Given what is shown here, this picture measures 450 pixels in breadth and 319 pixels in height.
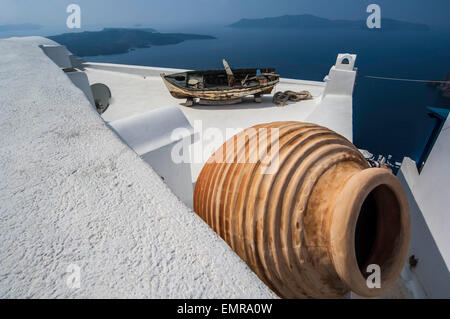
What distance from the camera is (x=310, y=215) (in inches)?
65.3

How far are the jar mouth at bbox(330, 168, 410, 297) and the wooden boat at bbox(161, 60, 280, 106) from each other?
825 centimetres

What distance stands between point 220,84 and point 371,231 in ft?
32.5

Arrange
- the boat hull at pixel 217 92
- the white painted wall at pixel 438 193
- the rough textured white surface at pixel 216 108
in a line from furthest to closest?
the boat hull at pixel 217 92 < the rough textured white surface at pixel 216 108 < the white painted wall at pixel 438 193

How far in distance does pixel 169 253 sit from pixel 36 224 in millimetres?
526

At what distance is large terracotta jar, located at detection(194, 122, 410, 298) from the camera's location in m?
1.57

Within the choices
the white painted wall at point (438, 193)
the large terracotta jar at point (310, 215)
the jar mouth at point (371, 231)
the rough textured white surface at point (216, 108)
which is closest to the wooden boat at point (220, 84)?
the rough textured white surface at point (216, 108)

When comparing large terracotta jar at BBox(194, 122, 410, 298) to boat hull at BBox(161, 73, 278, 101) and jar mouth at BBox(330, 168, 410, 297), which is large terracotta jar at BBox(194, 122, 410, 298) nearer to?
jar mouth at BBox(330, 168, 410, 297)

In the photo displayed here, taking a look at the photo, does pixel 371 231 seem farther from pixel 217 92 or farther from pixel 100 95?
pixel 100 95

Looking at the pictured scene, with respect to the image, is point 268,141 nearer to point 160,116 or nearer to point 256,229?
point 256,229

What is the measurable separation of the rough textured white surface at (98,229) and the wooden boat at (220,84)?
8468mm

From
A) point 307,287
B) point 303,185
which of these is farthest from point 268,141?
point 307,287

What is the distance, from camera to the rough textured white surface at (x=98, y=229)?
2.37ft

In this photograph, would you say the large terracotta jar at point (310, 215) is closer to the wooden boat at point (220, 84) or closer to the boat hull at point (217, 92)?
the boat hull at point (217, 92)

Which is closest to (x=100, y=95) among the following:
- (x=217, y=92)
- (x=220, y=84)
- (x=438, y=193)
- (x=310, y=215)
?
(x=217, y=92)
